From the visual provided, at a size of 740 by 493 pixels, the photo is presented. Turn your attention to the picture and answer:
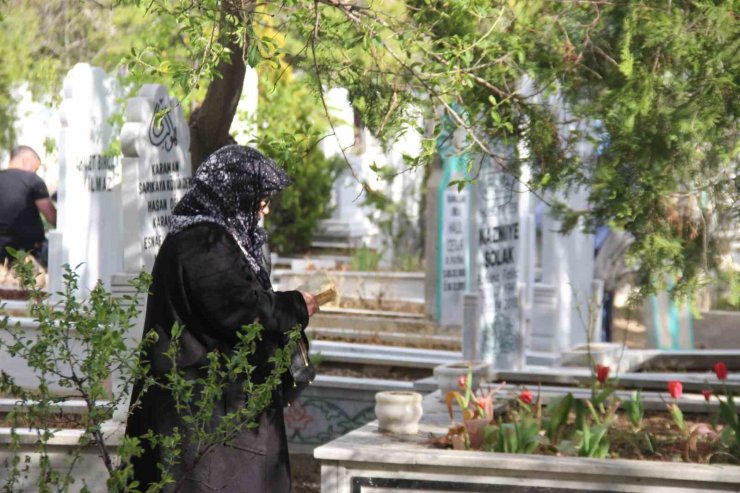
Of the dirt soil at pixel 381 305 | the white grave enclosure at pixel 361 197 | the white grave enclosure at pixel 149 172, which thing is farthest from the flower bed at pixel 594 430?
the white grave enclosure at pixel 361 197

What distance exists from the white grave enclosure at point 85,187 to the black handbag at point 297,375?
498 cm

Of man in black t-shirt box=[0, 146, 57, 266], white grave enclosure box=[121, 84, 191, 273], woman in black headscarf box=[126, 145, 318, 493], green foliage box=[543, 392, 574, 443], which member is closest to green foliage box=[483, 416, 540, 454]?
green foliage box=[543, 392, 574, 443]

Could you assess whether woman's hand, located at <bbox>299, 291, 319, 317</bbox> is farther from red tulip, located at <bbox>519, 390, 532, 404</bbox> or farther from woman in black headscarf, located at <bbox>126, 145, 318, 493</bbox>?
red tulip, located at <bbox>519, 390, 532, 404</bbox>

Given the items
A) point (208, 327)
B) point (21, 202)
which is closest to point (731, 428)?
point (208, 327)

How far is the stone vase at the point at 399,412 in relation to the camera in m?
5.53

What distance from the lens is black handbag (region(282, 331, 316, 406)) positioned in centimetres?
455

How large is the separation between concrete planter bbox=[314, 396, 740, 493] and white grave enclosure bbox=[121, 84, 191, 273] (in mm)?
1744

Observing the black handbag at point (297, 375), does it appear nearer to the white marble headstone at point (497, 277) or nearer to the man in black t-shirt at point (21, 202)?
the white marble headstone at point (497, 277)

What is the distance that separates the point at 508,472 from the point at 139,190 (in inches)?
101

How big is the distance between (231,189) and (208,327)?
1.55 feet

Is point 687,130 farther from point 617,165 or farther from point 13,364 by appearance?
point 13,364

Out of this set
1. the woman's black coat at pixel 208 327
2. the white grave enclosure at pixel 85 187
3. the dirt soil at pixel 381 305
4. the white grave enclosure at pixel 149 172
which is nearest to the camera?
the woman's black coat at pixel 208 327

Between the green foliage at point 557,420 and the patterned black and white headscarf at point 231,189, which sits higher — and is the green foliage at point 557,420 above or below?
below

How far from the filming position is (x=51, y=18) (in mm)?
17406
